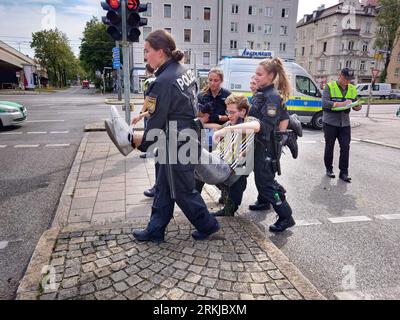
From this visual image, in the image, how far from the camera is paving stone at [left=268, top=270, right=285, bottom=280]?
8.67 ft

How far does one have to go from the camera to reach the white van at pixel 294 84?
12.2 m

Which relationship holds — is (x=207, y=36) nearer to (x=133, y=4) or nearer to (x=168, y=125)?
(x=133, y=4)

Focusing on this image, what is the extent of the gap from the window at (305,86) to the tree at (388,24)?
3475 centimetres

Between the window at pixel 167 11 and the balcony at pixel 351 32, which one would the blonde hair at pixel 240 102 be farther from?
the balcony at pixel 351 32

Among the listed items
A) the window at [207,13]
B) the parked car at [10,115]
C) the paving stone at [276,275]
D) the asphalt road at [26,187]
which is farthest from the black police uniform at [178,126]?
the window at [207,13]

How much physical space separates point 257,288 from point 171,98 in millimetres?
1762

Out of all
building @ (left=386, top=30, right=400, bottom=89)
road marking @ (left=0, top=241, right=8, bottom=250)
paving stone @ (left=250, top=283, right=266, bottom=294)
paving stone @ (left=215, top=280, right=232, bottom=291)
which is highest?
building @ (left=386, top=30, right=400, bottom=89)

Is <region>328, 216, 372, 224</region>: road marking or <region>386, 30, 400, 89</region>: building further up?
<region>386, 30, 400, 89</region>: building

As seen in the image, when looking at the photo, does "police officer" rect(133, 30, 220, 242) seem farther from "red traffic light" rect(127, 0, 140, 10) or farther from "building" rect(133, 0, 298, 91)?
"building" rect(133, 0, 298, 91)

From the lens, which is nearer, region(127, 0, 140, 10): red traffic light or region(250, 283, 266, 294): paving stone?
region(250, 283, 266, 294): paving stone

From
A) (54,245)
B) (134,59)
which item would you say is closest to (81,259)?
(54,245)

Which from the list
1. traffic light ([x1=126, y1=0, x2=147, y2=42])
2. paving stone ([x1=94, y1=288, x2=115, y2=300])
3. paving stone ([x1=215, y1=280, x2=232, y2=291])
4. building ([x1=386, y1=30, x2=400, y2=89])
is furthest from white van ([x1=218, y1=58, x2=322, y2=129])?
building ([x1=386, y1=30, x2=400, y2=89])

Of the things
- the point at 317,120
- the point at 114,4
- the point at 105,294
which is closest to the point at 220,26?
the point at 317,120

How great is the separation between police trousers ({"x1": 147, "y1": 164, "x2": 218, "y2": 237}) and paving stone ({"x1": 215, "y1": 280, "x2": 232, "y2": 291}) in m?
0.69
